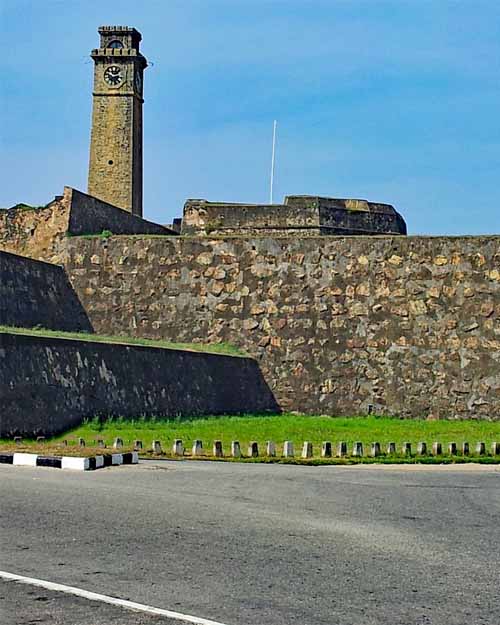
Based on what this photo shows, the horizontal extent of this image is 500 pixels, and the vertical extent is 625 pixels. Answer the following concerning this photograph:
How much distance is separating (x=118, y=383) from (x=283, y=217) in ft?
46.2

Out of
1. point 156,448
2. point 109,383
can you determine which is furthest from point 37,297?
point 156,448

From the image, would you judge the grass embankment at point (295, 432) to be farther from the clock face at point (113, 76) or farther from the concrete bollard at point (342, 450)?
the clock face at point (113, 76)

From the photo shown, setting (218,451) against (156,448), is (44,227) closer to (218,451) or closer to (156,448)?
→ (156,448)

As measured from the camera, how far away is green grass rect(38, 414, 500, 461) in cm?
1653

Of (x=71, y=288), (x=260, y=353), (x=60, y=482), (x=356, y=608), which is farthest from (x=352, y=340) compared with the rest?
(x=356, y=608)

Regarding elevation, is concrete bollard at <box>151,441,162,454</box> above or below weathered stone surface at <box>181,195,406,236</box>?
below

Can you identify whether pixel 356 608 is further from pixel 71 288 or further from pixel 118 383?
pixel 71 288

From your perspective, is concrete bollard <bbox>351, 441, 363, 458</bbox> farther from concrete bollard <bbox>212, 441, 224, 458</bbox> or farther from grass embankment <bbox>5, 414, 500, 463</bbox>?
concrete bollard <bbox>212, 441, 224, 458</bbox>

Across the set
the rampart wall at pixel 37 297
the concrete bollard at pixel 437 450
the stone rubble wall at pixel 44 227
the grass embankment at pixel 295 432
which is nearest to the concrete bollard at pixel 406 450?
the grass embankment at pixel 295 432

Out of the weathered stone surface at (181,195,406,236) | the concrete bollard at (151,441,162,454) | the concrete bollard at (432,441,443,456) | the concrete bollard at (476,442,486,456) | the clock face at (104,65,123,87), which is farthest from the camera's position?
the clock face at (104,65,123,87)

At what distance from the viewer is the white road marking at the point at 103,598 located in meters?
5.10

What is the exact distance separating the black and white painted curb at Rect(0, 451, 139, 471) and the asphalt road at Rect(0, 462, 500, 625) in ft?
1.61

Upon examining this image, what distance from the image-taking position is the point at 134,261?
86.3ft

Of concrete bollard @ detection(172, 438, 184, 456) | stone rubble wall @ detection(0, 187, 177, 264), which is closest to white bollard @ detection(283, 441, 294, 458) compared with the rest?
concrete bollard @ detection(172, 438, 184, 456)
